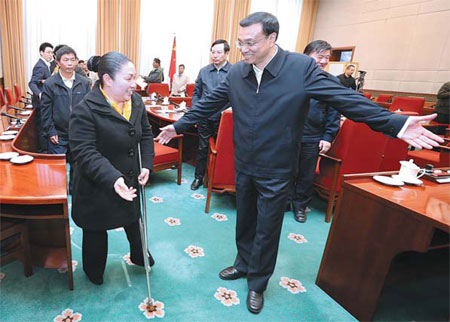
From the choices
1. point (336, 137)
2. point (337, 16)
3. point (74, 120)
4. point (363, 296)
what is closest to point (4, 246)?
point (74, 120)

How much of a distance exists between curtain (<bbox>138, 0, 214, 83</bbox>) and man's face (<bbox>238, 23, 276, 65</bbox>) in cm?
757

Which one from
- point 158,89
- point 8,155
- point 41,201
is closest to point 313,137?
point 41,201

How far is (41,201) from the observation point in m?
1.27

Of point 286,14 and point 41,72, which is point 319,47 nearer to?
point 41,72

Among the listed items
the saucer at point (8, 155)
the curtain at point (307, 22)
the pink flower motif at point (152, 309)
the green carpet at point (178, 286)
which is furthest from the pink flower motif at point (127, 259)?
the curtain at point (307, 22)

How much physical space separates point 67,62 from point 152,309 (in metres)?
2.07

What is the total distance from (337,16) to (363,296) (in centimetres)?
1012

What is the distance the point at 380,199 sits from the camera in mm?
1386

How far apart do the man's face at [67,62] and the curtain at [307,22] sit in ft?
30.4

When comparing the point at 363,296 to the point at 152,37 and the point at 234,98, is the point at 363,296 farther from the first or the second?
the point at 152,37

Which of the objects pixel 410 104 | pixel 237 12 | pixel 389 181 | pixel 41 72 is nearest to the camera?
pixel 389 181

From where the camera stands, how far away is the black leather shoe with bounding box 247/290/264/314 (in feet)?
4.98

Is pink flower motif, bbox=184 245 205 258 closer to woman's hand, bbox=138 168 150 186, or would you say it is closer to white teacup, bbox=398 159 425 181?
woman's hand, bbox=138 168 150 186

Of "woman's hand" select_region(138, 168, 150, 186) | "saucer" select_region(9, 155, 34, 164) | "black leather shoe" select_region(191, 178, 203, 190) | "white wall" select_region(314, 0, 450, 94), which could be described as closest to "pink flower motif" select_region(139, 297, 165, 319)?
"woman's hand" select_region(138, 168, 150, 186)
